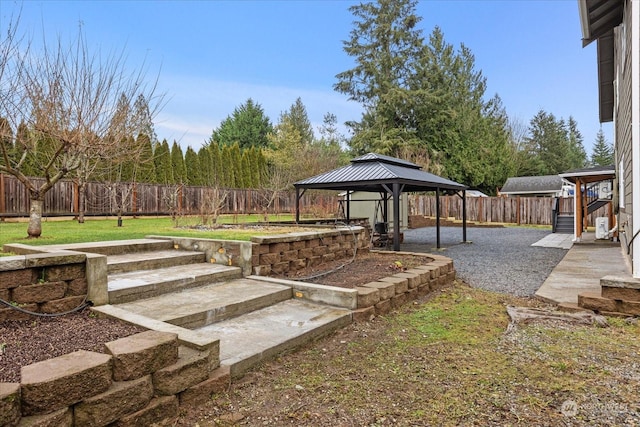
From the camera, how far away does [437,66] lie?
25422 millimetres

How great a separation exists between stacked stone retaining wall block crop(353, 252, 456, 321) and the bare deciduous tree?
16.5 ft

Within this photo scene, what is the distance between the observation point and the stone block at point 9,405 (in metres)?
1.61

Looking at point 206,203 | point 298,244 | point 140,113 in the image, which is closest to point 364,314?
point 298,244

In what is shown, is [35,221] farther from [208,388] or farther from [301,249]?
[208,388]

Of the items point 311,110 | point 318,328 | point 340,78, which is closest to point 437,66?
point 340,78

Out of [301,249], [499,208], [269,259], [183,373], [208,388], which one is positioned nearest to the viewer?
→ [183,373]

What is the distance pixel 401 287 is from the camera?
4.72 metres

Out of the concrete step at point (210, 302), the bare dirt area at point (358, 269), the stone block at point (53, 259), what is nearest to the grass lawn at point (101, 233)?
the bare dirt area at point (358, 269)

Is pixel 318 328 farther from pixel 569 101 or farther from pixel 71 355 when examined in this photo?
pixel 569 101

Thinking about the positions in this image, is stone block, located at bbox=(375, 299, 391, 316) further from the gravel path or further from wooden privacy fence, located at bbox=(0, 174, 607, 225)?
wooden privacy fence, located at bbox=(0, 174, 607, 225)

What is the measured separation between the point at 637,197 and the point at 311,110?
1541 inches

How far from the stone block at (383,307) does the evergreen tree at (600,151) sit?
48.2 m

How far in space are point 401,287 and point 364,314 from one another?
35.1 inches

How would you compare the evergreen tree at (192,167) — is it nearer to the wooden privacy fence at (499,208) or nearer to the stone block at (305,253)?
the wooden privacy fence at (499,208)
